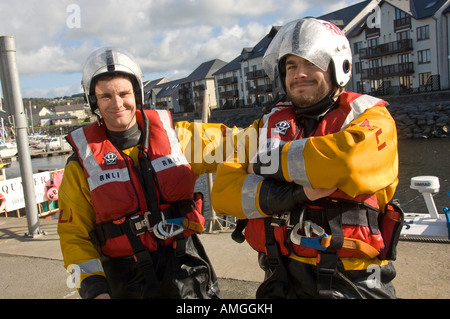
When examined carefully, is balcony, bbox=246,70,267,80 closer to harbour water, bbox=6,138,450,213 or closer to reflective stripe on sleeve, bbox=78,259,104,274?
harbour water, bbox=6,138,450,213

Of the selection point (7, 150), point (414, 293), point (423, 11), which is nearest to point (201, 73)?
point (7, 150)

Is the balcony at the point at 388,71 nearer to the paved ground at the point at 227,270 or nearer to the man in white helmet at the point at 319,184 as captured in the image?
the paved ground at the point at 227,270

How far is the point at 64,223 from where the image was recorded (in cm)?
225

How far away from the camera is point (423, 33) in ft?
121

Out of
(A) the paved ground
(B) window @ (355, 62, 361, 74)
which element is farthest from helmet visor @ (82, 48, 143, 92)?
(B) window @ (355, 62, 361, 74)

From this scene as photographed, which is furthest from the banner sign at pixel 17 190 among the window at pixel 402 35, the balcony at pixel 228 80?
the balcony at pixel 228 80

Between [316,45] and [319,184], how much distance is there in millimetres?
753

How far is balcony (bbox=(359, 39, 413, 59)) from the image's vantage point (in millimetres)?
37969

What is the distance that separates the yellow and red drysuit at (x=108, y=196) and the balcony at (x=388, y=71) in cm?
4100

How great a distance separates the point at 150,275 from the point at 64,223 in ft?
1.95

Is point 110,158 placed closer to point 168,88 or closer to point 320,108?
point 320,108

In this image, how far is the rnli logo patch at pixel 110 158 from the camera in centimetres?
233

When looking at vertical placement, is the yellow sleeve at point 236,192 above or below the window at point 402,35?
below

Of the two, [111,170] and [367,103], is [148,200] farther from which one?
[367,103]
